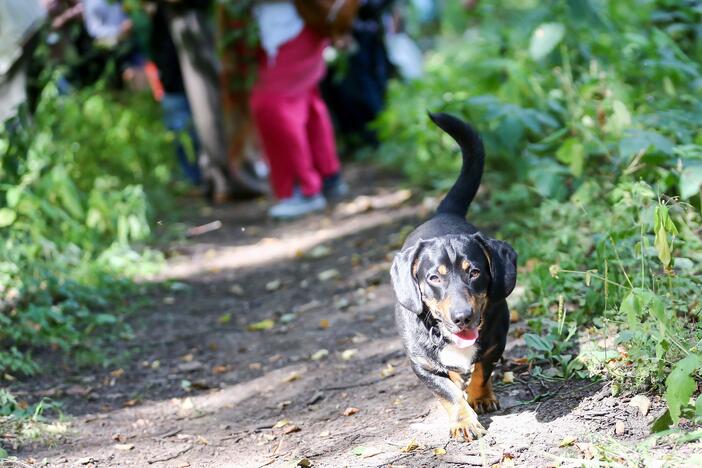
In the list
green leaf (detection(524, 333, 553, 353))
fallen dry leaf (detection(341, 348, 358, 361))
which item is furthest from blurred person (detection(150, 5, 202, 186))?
green leaf (detection(524, 333, 553, 353))

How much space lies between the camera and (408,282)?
2.92m

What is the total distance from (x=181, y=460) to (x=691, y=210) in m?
2.47

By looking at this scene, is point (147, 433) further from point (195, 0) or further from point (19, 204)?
point (195, 0)

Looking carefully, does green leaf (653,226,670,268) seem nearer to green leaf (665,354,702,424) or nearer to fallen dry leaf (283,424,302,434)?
green leaf (665,354,702,424)

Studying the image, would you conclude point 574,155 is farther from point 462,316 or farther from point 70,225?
point 70,225

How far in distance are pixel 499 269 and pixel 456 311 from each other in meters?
0.30

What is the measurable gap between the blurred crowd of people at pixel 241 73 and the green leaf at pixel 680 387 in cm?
380

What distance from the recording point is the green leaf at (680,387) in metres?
2.52

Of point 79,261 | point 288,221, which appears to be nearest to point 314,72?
point 288,221

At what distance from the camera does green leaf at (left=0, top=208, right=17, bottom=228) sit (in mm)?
4742

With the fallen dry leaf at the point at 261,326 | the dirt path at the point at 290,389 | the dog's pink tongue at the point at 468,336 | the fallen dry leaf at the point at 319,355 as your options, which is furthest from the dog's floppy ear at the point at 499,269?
the fallen dry leaf at the point at 261,326

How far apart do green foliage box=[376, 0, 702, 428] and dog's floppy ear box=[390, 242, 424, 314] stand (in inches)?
21.2

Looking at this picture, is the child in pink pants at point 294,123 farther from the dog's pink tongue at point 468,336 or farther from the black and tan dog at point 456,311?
the dog's pink tongue at point 468,336

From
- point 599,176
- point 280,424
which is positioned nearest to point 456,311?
point 280,424
